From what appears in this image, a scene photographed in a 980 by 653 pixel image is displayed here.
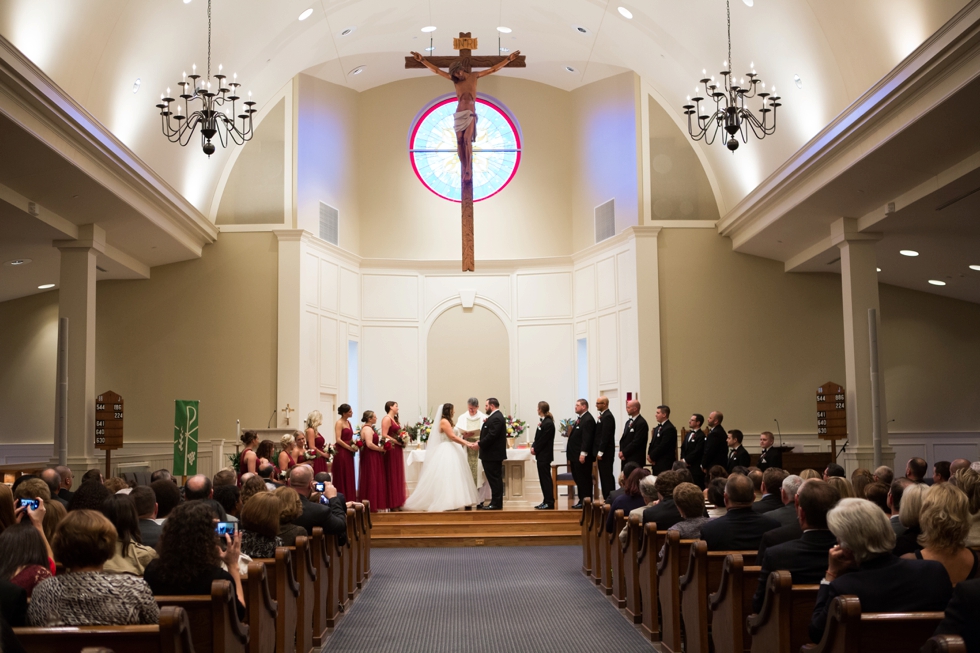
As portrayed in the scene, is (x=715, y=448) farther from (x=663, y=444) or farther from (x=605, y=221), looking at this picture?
(x=605, y=221)

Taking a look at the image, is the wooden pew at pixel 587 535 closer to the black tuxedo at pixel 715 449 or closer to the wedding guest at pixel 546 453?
the black tuxedo at pixel 715 449

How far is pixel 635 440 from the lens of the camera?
414 inches

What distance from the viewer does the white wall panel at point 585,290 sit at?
15.0m

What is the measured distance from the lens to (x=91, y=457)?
416 inches

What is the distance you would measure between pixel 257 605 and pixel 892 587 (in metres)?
2.65

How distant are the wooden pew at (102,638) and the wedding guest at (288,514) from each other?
7.25 ft

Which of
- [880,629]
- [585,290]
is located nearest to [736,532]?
[880,629]

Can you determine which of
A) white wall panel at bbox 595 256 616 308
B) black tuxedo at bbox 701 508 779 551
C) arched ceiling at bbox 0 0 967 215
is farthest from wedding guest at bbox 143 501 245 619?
white wall panel at bbox 595 256 616 308

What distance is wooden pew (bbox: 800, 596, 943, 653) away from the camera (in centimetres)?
294

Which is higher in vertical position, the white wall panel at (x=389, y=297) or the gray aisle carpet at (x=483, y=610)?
the white wall panel at (x=389, y=297)

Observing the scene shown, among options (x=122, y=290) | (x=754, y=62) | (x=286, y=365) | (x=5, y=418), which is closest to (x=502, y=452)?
(x=286, y=365)

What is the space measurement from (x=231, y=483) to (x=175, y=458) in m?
5.93

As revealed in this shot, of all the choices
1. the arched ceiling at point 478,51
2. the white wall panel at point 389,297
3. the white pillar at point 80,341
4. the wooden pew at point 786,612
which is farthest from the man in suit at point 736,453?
the white pillar at point 80,341

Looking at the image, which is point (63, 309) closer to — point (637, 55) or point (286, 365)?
point (286, 365)
